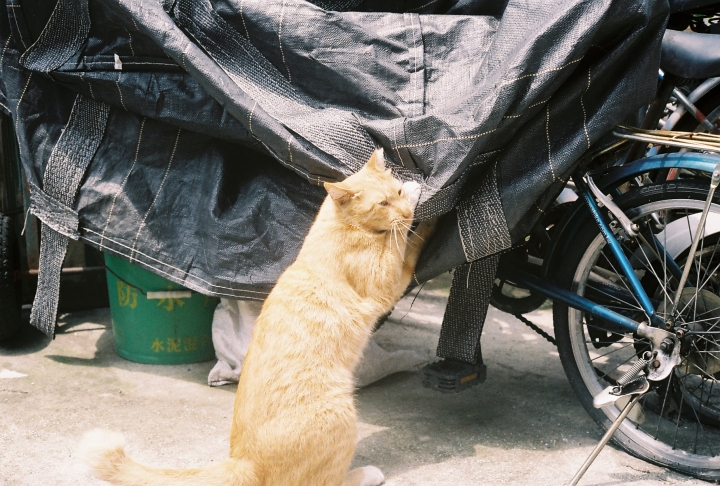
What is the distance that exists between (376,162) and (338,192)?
8.6 inches

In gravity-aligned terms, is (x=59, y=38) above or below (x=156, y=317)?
above

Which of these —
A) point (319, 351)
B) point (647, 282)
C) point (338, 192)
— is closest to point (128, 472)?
point (319, 351)

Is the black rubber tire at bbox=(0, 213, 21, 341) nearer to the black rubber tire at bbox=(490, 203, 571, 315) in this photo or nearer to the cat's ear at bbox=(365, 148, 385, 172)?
the cat's ear at bbox=(365, 148, 385, 172)

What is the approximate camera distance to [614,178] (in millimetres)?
2420

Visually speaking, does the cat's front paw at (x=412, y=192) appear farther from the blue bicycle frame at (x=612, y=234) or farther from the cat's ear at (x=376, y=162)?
the blue bicycle frame at (x=612, y=234)

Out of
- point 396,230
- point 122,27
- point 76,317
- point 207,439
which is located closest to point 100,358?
point 76,317

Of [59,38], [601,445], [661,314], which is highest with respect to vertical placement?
[59,38]

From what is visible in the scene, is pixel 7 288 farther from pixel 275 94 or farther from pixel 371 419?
pixel 371 419

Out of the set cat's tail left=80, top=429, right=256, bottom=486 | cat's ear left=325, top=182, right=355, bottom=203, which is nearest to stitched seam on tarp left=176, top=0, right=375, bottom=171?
cat's ear left=325, top=182, right=355, bottom=203

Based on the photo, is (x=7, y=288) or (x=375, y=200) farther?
(x=7, y=288)

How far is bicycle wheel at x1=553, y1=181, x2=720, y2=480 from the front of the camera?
234 centimetres

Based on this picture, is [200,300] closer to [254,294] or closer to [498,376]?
[254,294]

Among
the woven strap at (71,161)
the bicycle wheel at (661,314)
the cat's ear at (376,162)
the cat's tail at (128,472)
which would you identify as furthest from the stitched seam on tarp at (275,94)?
the cat's tail at (128,472)

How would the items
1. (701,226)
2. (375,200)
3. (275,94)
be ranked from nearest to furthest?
(701,226) < (375,200) < (275,94)
